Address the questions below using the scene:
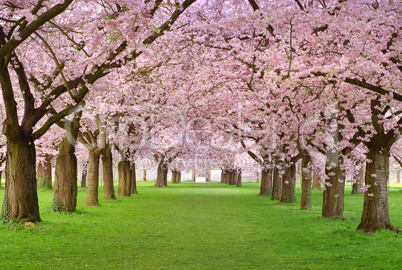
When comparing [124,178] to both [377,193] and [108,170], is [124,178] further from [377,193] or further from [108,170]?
[377,193]

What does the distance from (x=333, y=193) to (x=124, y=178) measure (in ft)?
67.1

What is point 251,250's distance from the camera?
11.8 metres

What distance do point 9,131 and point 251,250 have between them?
26.6 ft

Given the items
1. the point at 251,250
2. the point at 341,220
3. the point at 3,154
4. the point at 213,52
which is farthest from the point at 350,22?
the point at 3,154

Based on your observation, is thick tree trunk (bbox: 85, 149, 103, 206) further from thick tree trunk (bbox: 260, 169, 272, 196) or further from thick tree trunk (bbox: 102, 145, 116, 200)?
thick tree trunk (bbox: 260, 169, 272, 196)

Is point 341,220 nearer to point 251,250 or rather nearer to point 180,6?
point 251,250

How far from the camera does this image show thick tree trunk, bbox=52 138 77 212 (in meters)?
20.6

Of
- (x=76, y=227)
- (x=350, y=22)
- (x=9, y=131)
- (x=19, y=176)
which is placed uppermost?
(x=350, y=22)

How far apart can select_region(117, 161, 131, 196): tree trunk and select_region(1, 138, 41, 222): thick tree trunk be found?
20981 millimetres

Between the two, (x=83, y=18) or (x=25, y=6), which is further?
(x=83, y=18)

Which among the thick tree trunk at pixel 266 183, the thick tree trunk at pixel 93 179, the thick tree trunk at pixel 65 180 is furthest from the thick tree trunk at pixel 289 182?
the thick tree trunk at pixel 65 180

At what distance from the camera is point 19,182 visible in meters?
14.7

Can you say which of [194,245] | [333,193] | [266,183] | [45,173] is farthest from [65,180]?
[45,173]

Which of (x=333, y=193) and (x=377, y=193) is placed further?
(x=333, y=193)
